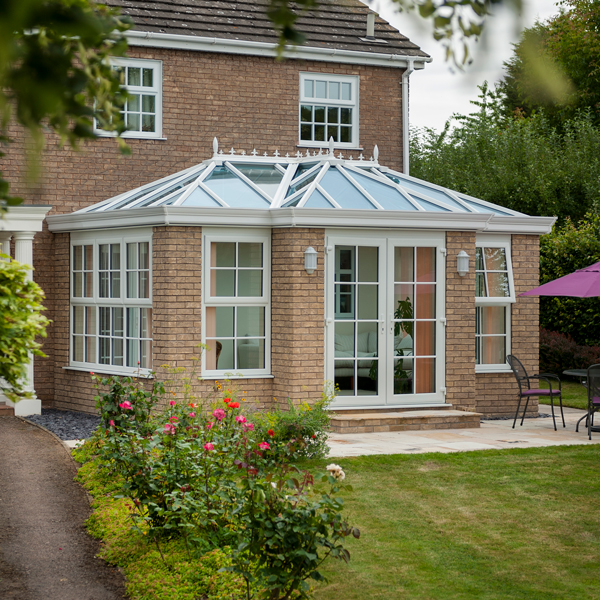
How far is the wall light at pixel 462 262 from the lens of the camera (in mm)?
11914

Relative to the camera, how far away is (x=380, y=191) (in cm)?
1233

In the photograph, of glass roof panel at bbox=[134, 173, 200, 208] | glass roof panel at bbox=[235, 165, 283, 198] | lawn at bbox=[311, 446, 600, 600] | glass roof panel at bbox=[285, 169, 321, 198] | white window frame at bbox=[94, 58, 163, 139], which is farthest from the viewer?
white window frame at bbox=[94, 58, 163, 139]

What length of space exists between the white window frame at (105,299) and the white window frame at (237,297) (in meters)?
0.83

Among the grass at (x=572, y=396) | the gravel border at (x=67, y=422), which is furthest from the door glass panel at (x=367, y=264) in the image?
the grass at (x=572, y=396)

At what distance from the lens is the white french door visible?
455 inches

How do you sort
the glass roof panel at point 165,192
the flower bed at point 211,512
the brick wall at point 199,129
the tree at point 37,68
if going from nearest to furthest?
the tree at point 37,68
the flower bed at point 211,512
the glass roof panel at point 165,192
the brick wall at point 199,129

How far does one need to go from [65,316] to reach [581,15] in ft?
67.7

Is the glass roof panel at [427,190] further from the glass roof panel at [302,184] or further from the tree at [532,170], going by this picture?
the tree at [532,170]

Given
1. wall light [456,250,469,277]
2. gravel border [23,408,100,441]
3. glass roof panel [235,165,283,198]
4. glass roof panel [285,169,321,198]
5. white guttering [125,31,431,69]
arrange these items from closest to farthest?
gravel border [23,408,100,441] → wall light [456,250,469,277] → glass roof panel [285,169,321,198] → glass roof panel [235,165,283,198] → white guttering [125,31,431,69]

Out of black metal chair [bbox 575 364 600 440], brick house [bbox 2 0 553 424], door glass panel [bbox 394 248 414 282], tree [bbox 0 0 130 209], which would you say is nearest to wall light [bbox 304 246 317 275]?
brick house [bbox 2 0 553 424]

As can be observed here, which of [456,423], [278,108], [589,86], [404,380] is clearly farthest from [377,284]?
[589,86]

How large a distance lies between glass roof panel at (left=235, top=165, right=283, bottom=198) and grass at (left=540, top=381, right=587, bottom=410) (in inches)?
250

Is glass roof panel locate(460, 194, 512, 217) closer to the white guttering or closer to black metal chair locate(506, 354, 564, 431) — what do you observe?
black metal chair locate(506, 354, 564, 431)

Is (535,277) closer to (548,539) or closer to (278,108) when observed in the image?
(278,108)
